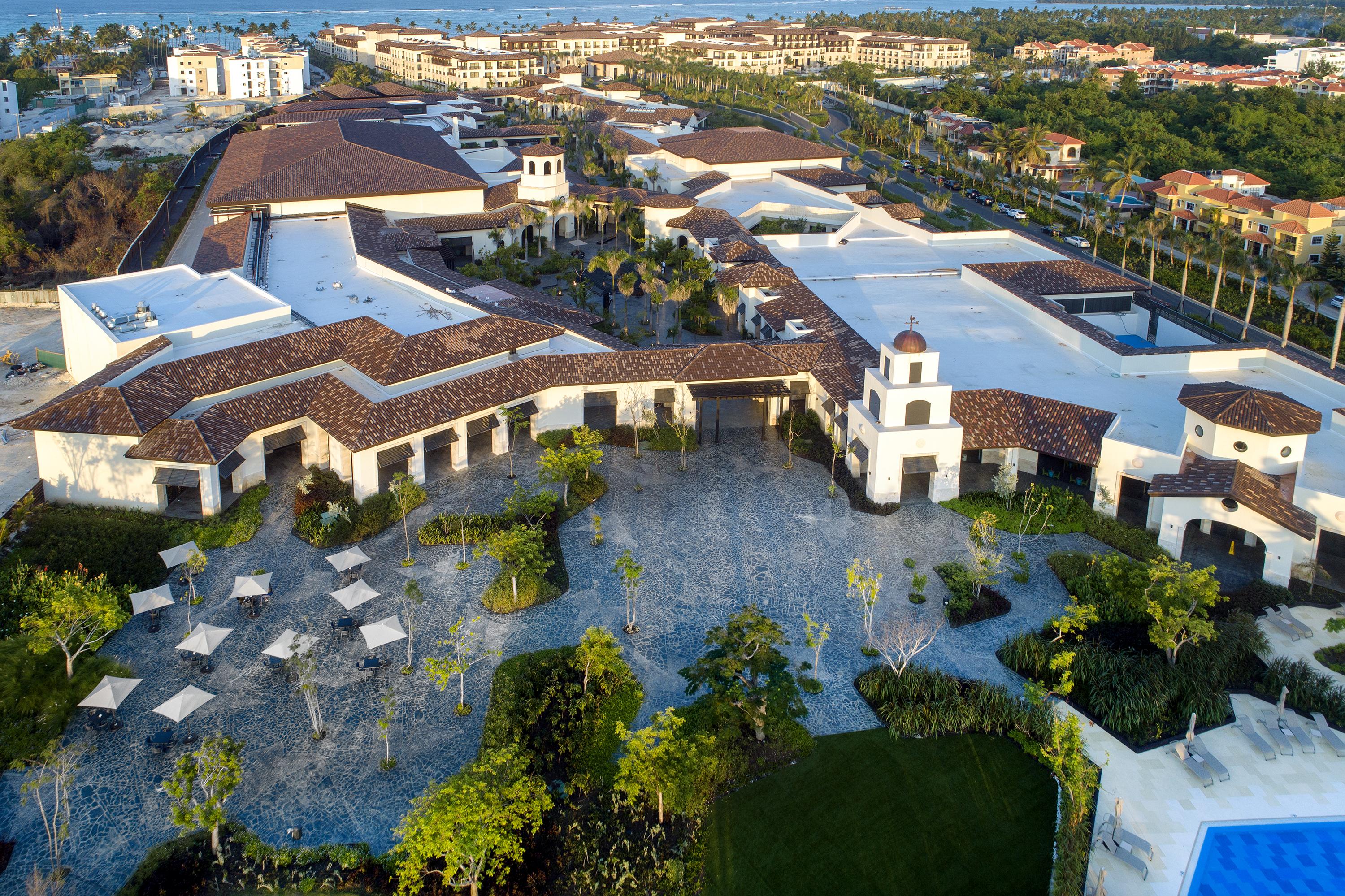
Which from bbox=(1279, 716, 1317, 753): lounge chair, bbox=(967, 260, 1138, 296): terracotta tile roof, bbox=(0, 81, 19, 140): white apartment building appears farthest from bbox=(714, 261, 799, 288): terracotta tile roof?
bbox=(0, 81, 19, 140): white apartment building

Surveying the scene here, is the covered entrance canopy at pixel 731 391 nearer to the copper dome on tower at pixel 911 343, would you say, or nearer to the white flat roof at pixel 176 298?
the copper dome on tower at pixel 911 343

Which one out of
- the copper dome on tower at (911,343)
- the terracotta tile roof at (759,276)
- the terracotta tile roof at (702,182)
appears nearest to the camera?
the copper dome on tower at (911,343)

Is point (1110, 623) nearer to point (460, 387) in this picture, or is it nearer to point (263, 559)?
point (460, 387)

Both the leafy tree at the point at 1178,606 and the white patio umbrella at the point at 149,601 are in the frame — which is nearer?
the leafy tree at the point at 1178,606

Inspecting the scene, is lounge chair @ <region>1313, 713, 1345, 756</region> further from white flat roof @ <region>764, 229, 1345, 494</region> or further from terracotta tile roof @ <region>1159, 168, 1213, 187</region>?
terracotta tile roof @ <region>1159, 168, 1213, 187</region>

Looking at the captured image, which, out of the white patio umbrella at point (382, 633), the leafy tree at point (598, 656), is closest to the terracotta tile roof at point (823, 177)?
the leafy tree at point (598, 656)

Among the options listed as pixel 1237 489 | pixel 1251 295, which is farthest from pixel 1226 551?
pixel 1251 295
